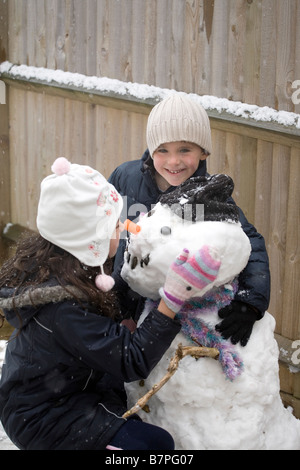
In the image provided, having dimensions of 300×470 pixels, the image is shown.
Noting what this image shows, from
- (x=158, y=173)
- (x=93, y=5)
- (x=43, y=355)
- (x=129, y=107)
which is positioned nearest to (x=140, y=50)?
(x=129, y=107)

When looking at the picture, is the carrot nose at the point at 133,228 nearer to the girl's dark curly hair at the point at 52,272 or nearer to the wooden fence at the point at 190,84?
the girl's dark curly hair at the point at 52,272

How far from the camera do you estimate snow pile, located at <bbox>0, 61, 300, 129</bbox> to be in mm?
3695

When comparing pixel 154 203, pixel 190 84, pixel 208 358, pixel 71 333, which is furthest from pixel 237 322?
pixel 190 84

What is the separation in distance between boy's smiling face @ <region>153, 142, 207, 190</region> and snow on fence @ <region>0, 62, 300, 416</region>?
0.87 meters

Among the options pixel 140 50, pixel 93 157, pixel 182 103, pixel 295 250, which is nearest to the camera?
pixel 182 103

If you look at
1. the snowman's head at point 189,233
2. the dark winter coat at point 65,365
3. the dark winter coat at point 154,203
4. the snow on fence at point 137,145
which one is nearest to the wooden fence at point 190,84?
the snow on fence at point 137,145

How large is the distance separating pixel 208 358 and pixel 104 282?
48 centimetres

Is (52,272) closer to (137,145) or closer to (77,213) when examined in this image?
(77,213)

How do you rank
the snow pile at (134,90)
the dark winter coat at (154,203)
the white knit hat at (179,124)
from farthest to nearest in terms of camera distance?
the snow pile at (134,90), the white knit hat at (179,124), the dark winter coat at (154,203)

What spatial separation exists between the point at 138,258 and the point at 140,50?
7.96 feet

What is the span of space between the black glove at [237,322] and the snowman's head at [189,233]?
0.12 meters

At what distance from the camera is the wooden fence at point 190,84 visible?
371cm

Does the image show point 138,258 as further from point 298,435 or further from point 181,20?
point 181,20

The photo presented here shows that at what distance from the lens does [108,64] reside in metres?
4.90
